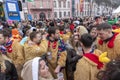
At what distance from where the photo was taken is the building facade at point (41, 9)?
202 ft

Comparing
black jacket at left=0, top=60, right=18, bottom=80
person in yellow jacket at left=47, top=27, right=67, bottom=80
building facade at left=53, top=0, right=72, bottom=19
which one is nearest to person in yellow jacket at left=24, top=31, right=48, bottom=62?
person in yellow jacket at left=47, top=27, right=67, bottom=80

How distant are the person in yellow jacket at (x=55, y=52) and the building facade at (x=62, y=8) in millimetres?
63529

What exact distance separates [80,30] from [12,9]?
477 centimetres

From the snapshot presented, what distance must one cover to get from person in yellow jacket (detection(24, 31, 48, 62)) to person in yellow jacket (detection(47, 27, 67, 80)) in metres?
0.14

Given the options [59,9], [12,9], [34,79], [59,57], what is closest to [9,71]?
[34,79]

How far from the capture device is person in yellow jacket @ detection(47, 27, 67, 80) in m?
4.85

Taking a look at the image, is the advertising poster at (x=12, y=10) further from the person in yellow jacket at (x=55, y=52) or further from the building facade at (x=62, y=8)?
the building facade at (x=62, y=8)

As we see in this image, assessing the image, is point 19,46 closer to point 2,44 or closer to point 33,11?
point 2,44

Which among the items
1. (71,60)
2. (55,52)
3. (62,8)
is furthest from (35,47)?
(62,8)

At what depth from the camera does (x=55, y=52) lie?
4.87m

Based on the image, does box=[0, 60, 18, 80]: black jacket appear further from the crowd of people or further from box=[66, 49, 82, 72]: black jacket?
box=[66, 49, 82, 72]: black jacket

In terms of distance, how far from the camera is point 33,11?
2434 inches

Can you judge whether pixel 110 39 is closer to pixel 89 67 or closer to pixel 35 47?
pixel 89 67

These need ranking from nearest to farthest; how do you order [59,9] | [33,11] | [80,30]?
1. [80,30]
2. [33,11]
3. [59,9]
